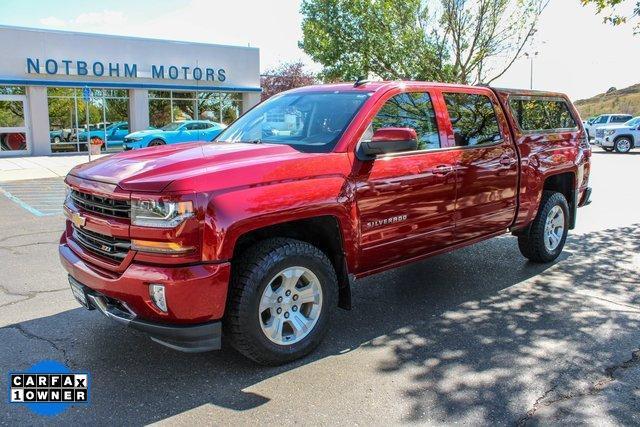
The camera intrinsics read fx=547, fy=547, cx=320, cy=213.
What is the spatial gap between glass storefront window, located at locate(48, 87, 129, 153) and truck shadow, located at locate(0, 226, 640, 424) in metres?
21.4

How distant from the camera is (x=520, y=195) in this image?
5.55 meters

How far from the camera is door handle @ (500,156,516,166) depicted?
5.25 m

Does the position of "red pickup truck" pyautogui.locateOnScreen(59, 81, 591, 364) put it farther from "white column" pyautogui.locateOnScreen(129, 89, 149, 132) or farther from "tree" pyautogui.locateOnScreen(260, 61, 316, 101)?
"tree" pyautogui.locateOnScreen(260, 61, 316, 101)

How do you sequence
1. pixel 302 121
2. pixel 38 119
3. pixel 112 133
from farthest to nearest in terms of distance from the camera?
pixel 112 133
pixel 38 119
pixel 302 121

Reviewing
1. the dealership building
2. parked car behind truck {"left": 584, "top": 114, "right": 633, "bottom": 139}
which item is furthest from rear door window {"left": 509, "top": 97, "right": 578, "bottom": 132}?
parked car behind truck {"left": 584, "top": 114, "right": 633, "bottom": 139}

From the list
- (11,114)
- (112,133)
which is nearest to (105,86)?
(112,133)

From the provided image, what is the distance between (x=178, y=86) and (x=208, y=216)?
25.3m

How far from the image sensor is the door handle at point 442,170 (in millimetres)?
4484

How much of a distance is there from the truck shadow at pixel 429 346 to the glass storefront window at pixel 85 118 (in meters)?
21.4

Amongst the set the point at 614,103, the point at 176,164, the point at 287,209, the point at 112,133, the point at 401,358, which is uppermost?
the point at 614,103

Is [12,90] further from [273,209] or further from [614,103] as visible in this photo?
[614,103]

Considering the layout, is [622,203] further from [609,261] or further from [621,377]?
[621,377]

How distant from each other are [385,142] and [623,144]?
26634 mm

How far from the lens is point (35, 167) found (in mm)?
18344
